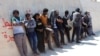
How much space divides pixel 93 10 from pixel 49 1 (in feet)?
18.4

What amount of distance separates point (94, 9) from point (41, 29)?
293 inches

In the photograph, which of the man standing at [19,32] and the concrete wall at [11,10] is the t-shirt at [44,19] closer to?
the concrete wall at [11,10]

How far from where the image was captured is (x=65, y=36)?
12.4 metres

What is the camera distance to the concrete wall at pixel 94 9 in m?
15.3

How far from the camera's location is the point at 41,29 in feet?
32.0

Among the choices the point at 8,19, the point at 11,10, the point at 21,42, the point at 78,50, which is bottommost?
the point at 78,50

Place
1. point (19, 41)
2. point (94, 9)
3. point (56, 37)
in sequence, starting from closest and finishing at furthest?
point (19, 41) < point (56, 37) < point (94, 9)

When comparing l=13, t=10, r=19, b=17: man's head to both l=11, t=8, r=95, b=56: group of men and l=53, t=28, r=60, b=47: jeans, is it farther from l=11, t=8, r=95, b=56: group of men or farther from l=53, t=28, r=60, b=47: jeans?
l=53, t=28, r=60, b=47: jeans

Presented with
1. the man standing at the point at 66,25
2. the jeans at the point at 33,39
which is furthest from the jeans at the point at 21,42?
the man standing at the point at 66,25

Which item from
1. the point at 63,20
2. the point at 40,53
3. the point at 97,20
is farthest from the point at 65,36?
the point at 97,20

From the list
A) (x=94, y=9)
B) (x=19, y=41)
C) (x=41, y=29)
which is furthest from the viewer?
(x=94, y=9)

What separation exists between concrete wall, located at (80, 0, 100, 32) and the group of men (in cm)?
286

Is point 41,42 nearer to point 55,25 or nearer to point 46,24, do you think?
point 46,24

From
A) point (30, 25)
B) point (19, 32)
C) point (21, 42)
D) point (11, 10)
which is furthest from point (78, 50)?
point (11, 10)
